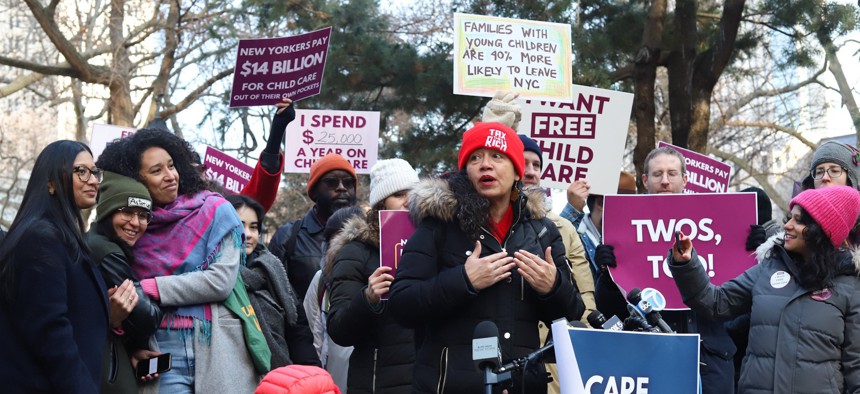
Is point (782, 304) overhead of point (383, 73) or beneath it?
beneath

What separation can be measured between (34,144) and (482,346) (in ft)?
119

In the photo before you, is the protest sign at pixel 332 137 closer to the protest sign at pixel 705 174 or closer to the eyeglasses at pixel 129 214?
the protest sign at pixel 705 174

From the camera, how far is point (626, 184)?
9789mm

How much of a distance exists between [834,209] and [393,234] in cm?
218

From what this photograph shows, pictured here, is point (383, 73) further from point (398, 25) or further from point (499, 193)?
point (499, 193)

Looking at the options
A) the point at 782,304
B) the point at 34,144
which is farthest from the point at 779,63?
the point at 34,144

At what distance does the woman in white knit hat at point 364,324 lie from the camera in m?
6.17

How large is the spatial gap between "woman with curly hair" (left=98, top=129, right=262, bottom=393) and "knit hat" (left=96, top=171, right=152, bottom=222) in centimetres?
13

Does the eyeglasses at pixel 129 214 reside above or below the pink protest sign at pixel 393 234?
above

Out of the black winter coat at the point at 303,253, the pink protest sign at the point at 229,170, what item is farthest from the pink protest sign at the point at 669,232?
the pink protest sign at the point at 229,170

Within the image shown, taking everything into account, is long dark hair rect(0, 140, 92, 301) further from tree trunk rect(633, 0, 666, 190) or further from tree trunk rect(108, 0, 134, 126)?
tree trunk rect(108, 0, 134, 126)

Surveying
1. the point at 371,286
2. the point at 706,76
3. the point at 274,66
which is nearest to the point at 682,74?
the point at 706,76

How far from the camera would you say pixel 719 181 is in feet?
35.6

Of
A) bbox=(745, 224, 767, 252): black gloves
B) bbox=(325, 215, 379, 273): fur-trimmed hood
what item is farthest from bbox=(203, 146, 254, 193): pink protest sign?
bbox=(745, 224, 767, 252): black gloves
